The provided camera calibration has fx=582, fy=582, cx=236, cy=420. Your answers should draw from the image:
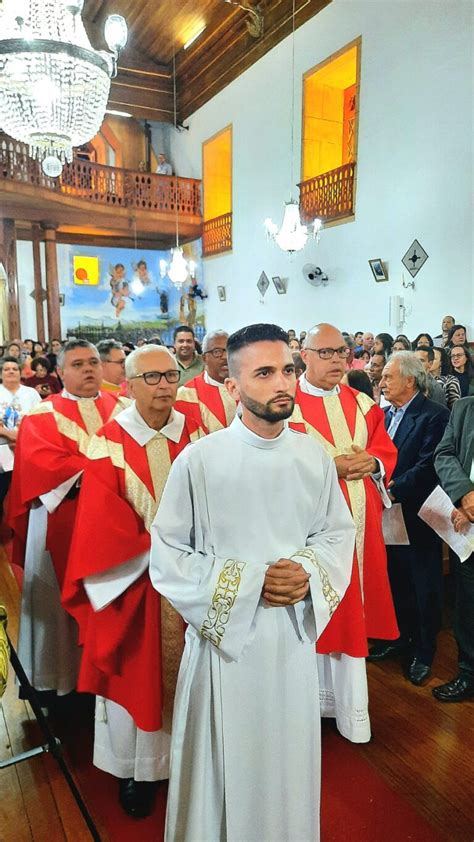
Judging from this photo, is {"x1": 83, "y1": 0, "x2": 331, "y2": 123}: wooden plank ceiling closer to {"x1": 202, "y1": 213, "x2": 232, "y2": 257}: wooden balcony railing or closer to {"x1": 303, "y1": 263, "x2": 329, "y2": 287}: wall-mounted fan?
{"x1": 202, "y1": 213, "x2": 232, "y2": 257}: wooden balcony railing

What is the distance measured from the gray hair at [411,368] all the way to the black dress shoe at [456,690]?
159 centimetres

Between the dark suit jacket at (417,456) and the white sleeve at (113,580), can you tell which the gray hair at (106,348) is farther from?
the white sleeve at (113,580)

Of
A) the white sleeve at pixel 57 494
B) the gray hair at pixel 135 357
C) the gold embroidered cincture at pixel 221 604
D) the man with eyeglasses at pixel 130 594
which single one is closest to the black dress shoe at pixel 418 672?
the man with eyeglasses at pixel 130 594

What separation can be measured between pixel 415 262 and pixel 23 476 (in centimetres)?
734

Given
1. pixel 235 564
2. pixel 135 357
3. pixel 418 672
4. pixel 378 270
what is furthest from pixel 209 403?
pixel 378 270

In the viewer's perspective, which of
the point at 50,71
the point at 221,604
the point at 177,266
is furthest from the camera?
the point at 177,266

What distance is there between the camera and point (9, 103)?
16.6ft

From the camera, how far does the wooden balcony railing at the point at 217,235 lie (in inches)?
560

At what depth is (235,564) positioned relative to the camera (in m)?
1.67

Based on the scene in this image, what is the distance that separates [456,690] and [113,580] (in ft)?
6.56

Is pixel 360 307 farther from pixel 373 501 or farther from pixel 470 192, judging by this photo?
pixel 373 501

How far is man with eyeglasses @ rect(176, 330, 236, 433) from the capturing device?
12.6 ft

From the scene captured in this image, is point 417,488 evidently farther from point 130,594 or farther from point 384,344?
point 384,344

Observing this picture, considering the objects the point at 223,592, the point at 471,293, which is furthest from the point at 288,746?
the point at 471,293
